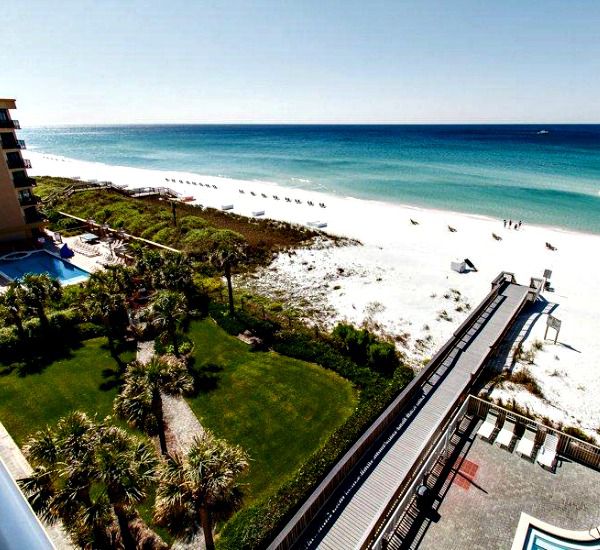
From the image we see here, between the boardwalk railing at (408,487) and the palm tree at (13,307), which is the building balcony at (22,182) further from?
the boardwalk railing at (408,487)

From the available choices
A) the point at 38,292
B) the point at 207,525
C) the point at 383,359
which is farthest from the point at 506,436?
the point at 38,292

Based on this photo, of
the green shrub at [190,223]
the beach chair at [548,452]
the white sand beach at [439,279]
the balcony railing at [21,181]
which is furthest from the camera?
the green shrub at [190,223]

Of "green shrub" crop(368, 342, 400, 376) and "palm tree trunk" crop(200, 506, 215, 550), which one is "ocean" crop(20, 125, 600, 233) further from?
"palm tree trunk" crop(200, 506, 215, 550)

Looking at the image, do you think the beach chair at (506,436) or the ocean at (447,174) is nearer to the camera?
the beach chair at (506,436)

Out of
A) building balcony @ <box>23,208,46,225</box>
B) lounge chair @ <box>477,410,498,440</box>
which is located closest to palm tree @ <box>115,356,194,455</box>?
lounge chair @ <box>477,410,498,440</box>

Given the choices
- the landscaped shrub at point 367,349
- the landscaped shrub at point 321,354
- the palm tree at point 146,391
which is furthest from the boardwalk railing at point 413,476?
the palm tree at point 146,391
